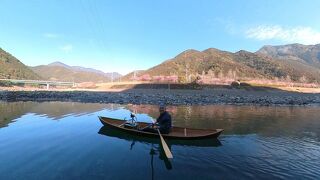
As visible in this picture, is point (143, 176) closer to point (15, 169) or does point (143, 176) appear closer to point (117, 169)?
point (117, 169)

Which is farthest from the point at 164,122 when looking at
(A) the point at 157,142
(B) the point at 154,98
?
(B) the point at 154,98

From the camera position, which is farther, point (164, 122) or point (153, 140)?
point (153, 140)

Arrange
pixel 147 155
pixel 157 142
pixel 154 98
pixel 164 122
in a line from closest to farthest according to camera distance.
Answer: pixel 147 155
pixel 157 142
pixel 164 122
pixel 154 98

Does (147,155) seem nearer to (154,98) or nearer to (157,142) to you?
(157,142)

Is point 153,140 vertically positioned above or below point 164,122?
below

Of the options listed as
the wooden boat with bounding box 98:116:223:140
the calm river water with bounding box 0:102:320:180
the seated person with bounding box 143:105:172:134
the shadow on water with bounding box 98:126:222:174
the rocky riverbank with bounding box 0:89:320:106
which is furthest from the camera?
the rocky riverbank with bounding box 0:89:320:106

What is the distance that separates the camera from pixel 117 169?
14961 mm

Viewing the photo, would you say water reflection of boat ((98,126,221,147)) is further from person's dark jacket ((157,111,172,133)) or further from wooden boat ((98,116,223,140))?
person's dark jacket ((157,111,172,133))

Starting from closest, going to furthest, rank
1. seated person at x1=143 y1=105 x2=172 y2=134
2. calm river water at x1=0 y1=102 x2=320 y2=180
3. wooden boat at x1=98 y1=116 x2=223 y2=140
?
calm river water at x1=0 y1=102 x2=320 y2=180 < wooden boat at x1=98 y1=116 x2=223 y2=140 < seated person at x1=143 y1=105 x2=172 y2=134

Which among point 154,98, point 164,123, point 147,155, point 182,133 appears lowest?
point 147,155

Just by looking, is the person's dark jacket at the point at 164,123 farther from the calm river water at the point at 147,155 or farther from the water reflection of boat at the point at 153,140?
the calm river water at the point at 147,155

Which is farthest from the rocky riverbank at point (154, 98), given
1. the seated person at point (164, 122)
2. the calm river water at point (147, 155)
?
the seated person at point (164, 122)

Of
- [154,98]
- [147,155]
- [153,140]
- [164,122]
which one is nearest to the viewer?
[147,155]

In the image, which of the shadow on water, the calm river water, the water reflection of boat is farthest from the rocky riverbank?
the shadow on water
